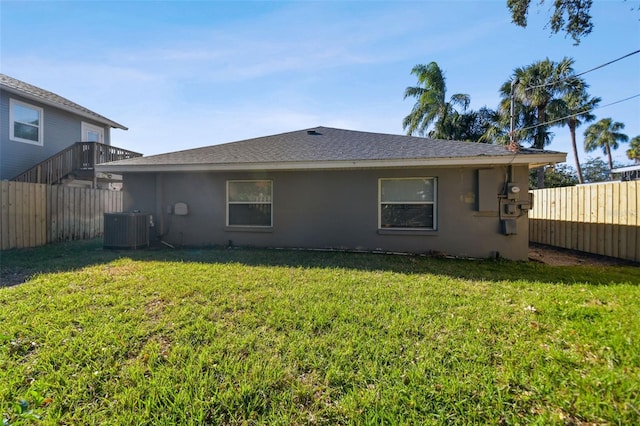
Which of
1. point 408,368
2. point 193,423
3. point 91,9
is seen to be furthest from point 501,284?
point 91,9

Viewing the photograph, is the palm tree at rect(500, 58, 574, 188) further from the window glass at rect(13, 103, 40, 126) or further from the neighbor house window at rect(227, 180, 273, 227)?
the window glass at rect(13, 103, 40, 126)

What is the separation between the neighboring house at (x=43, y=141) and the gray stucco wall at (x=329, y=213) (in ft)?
17.3

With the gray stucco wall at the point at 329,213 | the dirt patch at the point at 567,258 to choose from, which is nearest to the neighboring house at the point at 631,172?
the dirt patch at the point at 567,258

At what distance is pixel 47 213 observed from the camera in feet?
30.3

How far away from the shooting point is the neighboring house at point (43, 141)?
11.2 meters

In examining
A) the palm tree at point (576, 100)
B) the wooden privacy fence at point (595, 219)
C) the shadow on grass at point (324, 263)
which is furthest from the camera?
the palm tree at point (576, 100)

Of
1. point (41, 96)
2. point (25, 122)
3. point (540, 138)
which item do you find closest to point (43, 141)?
point (25, 122)

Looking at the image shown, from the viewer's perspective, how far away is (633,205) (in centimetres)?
716

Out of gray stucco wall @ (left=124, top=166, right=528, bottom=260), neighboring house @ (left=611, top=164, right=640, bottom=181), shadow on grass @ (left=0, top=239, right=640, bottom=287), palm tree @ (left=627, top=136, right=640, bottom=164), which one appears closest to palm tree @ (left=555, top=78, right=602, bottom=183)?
neighboring house @ (left=611, top=164, right=640, bottom=181)

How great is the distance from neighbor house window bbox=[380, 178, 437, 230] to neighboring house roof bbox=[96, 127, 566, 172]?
0.86m

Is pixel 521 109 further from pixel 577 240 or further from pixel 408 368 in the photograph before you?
pixel 408 368

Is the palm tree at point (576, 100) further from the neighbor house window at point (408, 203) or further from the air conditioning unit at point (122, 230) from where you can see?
the air conditioning unit at point (122, 230)

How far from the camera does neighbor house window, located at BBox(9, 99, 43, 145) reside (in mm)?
11359

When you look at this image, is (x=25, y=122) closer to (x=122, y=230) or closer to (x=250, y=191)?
(x=122, y=230)
